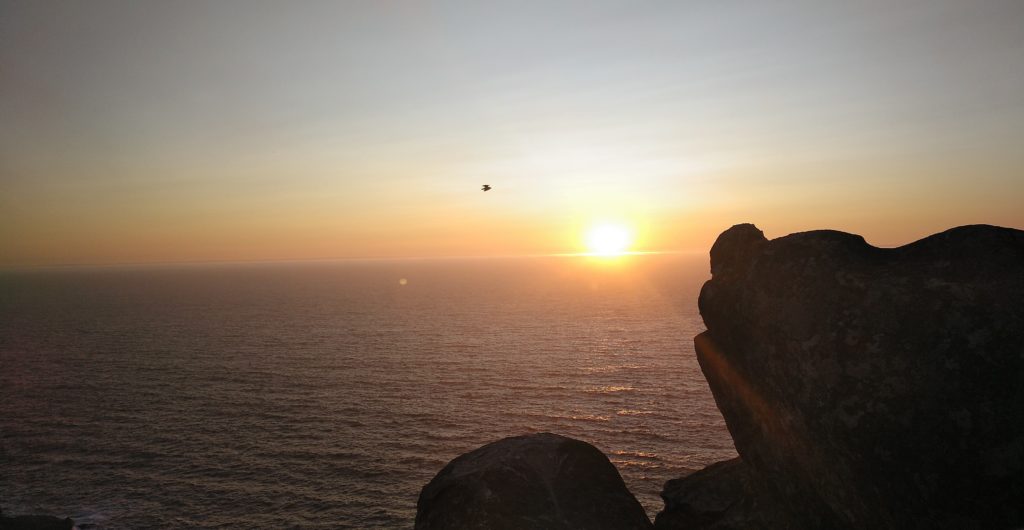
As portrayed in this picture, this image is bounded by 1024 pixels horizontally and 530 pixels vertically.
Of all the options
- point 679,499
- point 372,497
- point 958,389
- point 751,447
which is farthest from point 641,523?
point 372,497

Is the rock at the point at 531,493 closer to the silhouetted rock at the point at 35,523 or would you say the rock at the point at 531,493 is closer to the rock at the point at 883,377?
the rock at the point at 883,377

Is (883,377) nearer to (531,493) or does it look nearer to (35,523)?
(531,493)

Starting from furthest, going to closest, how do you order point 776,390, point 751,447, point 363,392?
1. point 363,392
2. point 751,447
3. point 776,390

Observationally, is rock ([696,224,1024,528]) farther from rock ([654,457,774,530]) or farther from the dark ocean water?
the dark ocean water

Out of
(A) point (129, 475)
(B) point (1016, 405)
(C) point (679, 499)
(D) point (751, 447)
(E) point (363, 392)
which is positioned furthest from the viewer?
(E) point (363, 392)

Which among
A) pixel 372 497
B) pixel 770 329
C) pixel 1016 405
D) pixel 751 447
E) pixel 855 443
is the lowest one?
pixel 372 497

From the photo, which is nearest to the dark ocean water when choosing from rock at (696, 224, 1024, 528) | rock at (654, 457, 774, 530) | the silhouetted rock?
the silhouetted rock

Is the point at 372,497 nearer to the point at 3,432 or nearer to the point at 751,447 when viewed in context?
the point at 751,447

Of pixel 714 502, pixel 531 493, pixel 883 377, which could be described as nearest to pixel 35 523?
pixel 531 493
